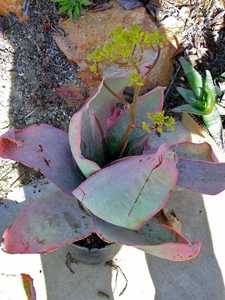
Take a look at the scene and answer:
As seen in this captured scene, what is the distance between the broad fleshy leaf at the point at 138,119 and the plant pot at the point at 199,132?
90 centimetres

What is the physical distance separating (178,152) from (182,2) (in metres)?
1.30

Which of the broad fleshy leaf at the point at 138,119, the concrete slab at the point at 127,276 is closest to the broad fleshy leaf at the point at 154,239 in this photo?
the broad fleshy leaf at the point at 138,119

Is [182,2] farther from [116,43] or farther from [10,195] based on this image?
[116,43]

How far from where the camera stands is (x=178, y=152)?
2.06 m

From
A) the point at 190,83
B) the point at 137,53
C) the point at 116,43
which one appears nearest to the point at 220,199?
the point at 190,83

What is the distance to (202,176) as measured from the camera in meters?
1.95

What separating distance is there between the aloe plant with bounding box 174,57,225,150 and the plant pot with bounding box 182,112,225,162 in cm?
5

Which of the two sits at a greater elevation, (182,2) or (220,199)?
(182,2)

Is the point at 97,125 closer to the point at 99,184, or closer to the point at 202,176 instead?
the point at 99,184

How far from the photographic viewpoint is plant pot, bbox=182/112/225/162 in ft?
9.52

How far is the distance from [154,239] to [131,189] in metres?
0.29

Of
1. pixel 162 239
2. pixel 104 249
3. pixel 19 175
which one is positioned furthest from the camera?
pixel 19 175

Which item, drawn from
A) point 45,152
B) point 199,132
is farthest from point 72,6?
point 45,152

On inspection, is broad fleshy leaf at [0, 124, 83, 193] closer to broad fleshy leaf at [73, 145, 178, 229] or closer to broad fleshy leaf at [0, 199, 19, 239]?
broad fleshy leaf at [73, 145, 178, 229]
